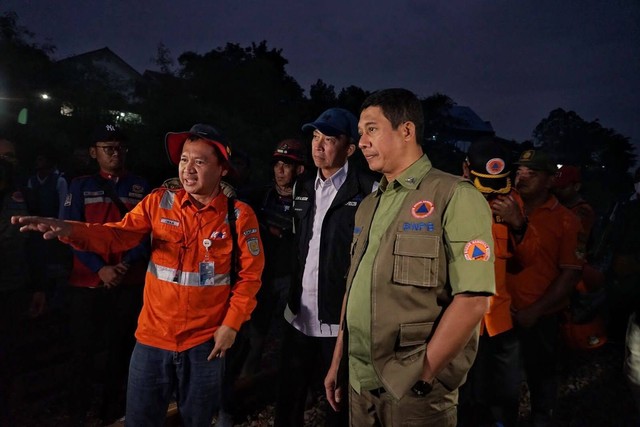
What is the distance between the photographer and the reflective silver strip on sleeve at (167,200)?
2.61 meters

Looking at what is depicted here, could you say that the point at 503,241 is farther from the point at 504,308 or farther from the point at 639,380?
the point at 639,380

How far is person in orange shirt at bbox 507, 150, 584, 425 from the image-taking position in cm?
334

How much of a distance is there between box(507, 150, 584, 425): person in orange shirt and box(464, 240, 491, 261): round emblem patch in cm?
192

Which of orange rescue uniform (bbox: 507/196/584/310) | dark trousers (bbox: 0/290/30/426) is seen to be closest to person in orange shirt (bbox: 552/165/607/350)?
orange rescue uniform (bbox: 507/196/584/310)

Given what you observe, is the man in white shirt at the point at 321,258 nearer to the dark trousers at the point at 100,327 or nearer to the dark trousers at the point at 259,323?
the dark trousers at the point at 259,323

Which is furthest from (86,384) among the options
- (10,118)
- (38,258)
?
(10,118)

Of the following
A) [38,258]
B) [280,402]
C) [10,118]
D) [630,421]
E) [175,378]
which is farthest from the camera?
[10,118]

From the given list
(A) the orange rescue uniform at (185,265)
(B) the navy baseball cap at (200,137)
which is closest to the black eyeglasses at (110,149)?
(B) the navy baseball cap at (200,137)

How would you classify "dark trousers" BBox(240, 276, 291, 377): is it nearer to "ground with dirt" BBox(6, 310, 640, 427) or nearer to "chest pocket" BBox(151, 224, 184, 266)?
"ground with dirt" BBox(6, 310, 640, 427)

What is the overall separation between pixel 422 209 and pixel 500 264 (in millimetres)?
1575

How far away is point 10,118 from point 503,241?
44.0 ft

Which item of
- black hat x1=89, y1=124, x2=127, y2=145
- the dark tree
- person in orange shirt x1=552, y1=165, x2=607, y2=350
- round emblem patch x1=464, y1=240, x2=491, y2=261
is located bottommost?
person in orange shirt x1=552, y1=165, x2=607, y2=350

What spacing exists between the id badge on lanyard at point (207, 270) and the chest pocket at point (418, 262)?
1251mm

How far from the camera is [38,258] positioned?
4055mm
